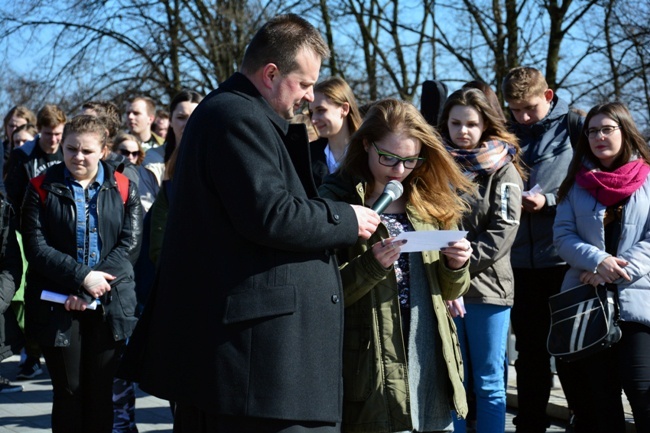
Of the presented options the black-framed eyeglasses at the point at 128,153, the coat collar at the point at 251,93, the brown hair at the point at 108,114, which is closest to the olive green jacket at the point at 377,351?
the coat collar at the point at 251,93

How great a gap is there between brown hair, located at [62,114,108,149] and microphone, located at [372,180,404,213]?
2.27 m

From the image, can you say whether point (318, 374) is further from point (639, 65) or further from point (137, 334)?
point (639, 65)

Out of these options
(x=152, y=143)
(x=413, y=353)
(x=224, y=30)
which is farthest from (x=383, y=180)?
(x=224, y=30)

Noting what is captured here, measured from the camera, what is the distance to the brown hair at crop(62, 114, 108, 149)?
5.18 metres

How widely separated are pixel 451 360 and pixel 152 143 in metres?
6.16

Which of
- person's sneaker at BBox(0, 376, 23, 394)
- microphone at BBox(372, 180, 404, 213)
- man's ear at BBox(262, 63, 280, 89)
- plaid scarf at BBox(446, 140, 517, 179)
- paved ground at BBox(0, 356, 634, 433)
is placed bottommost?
paved ground at BBox(0, 356, 634, 433)

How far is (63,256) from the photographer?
16.2 feet

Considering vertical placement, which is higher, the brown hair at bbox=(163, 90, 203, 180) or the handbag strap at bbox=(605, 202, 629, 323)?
the brown hair at bbox=(163, 90, 203, 180)

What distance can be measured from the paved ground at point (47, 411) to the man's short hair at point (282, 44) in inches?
153

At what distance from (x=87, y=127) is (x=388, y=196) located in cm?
237

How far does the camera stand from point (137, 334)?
3.38 meters

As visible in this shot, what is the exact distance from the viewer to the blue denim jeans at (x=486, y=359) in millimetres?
5105

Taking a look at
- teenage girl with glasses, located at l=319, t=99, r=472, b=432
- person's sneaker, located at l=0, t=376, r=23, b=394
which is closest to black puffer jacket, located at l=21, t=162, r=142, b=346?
teenage girl with glasses, located at l=319, t=99, r=472, b=432

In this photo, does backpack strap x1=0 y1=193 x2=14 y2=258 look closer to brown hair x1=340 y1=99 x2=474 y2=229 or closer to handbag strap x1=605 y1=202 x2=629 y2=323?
brown hair x1=340 y1=99 x2=474 y2=229
